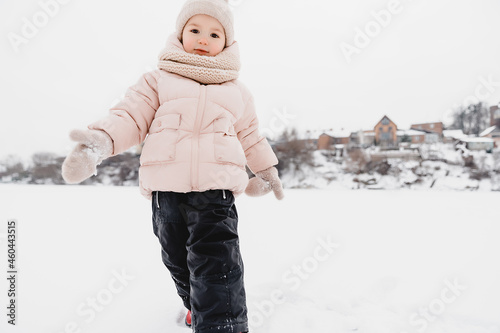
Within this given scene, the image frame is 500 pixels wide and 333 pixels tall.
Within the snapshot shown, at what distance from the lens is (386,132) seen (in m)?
23.2

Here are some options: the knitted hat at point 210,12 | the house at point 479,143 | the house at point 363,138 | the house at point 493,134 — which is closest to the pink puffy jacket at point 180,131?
the knitted hat at point 210,12

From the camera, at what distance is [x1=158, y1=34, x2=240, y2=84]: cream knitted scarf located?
61.2 inches

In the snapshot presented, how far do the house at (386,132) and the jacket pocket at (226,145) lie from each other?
22.3m

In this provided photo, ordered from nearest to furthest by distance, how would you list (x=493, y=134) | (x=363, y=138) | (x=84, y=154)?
(x=84, y=154) < (x=493, y=134) < (x=363, y=138)

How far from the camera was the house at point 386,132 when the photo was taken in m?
22.3

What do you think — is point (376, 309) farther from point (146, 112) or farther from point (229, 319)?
point (146, 112)

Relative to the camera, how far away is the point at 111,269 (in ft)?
8.37

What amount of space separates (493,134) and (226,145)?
919 inches

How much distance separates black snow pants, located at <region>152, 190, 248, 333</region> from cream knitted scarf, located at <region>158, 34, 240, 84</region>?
1.81ft

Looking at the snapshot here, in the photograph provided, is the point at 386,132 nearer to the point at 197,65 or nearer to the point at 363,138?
the point at 363,138

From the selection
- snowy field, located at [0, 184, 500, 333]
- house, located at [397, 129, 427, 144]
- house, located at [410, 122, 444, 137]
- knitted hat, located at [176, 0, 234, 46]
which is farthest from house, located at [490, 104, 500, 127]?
knitted hat, located at [176, 0, 234, 46]

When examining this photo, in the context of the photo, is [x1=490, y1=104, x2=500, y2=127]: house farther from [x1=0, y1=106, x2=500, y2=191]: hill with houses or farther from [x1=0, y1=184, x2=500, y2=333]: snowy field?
[x1=0, y1=184, x2=500, y2=333]: snowy field

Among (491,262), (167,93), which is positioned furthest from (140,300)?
(491,262)

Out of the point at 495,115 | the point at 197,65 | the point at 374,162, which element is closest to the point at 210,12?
the point at 197,65
